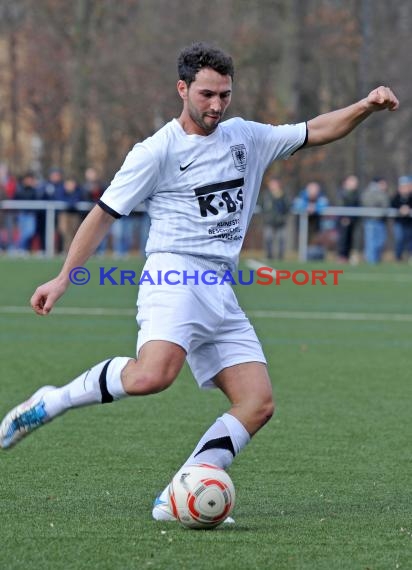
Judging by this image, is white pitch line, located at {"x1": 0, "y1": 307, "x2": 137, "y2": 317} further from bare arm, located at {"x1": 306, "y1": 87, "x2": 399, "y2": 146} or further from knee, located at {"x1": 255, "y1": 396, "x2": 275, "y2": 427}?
knee, located at {"x1": 255, "y1": 396, "x2": 275, "y2": 427}

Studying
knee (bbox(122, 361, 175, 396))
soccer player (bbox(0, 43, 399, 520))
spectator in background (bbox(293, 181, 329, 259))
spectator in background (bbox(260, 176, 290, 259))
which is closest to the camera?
knee (bbox(122, 361, 175, 396))

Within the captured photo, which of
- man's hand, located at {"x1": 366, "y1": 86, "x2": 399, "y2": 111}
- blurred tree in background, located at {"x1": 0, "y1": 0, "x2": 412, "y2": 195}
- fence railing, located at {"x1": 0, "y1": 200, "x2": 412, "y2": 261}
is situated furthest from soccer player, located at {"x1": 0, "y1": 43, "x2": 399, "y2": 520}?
blurred tree in background, located at {"x1": 0, "y1": 0, "x2": 412, "y2": 195}

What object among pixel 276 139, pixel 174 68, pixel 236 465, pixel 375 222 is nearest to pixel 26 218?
A: pixel 375 222

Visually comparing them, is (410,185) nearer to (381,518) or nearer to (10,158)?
(381,518)

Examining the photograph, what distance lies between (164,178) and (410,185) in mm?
24129

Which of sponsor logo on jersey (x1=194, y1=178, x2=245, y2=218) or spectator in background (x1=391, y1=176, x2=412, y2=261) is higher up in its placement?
sponsor logo on jersey (x1=194, y1=178, x2=245, y2=218)

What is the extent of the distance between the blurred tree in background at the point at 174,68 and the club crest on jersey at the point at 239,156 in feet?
109

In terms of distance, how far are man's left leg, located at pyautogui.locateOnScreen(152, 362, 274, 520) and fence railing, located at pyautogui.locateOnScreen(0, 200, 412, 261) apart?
22.9 m

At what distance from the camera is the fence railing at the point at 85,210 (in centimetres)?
2933

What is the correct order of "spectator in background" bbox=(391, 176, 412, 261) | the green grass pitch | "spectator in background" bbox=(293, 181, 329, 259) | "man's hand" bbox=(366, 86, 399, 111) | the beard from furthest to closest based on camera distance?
"spectator in background" bbox=(293, 181, 329, 259)
"spectator in background" bbox=(391, 176, 412, 261)
"man's hand" bbox=(366, 86, 399, 111)
the beard
the green grass pitch

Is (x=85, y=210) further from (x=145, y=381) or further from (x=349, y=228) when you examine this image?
(x=145, y=381)

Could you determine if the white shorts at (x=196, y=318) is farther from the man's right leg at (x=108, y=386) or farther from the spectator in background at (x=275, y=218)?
the spectator in background at (x=275, y=218)

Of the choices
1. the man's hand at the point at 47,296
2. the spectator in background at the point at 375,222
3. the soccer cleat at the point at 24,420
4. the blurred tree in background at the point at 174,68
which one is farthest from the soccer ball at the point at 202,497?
the blurred tree in background at the point at 174,68

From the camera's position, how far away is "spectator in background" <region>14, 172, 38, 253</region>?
97.1 feet
